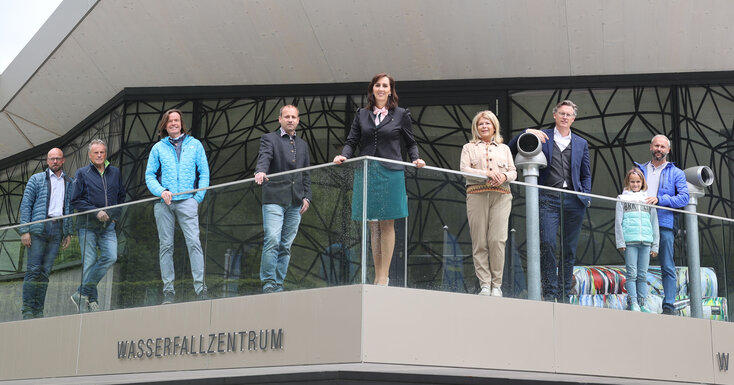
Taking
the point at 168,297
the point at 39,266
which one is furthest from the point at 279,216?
the point at 39,266

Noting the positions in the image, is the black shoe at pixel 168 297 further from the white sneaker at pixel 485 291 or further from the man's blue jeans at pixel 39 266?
the white sneaker at pixel 485 291

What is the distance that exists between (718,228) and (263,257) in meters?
4.46

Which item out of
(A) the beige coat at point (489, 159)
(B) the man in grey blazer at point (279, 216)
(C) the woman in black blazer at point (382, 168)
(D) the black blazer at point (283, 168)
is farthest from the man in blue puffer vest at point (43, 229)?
(A) the beige coat at point (489, 159)

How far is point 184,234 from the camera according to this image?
8195mm

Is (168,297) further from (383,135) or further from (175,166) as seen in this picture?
(383,135)

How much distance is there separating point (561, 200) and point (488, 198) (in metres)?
0.80

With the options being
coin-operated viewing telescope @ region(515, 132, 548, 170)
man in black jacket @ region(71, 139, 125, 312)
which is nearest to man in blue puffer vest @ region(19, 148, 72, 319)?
man in black jacket @ region(71, 139, 125, 312)

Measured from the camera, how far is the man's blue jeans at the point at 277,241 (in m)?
7.59

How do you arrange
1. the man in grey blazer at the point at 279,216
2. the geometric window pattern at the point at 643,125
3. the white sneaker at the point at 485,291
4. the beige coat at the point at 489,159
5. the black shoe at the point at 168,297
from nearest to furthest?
the man in grey blazer at the point at 279,216 < the white sneaker at the point at 485,291 < the beige coat at the point at 489,159 < the black shoe at the point at 168,297 < the geometric window pattern at the point at 643,125

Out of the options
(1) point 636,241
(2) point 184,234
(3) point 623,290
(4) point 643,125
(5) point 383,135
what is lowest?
(3) point 623,290

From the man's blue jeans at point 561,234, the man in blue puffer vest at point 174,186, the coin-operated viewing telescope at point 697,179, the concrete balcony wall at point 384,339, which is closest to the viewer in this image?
the concrete balcony wall at point 384,339

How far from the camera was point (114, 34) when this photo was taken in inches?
488

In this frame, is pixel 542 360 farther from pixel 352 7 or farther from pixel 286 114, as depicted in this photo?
pixel 352 7

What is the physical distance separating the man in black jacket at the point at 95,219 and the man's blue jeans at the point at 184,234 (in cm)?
66
